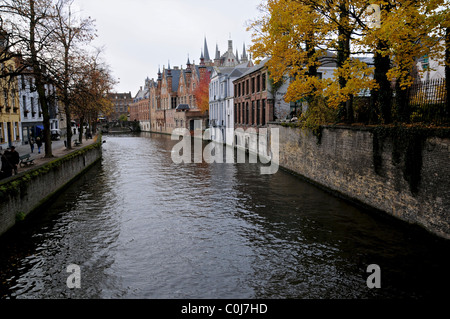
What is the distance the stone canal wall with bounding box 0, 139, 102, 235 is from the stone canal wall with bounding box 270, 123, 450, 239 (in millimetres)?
13005

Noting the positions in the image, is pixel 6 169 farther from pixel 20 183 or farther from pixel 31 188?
pixel 20 183

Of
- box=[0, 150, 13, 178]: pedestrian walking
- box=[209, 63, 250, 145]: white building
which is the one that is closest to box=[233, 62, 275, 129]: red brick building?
box=[209, 63, 250, 145]: white building

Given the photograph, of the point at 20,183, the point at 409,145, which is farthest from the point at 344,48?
the point at 20,183

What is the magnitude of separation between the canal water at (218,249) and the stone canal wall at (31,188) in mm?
502

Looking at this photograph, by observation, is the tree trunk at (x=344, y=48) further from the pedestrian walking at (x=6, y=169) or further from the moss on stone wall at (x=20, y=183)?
the pedestrian walking at (x=6, y=169)

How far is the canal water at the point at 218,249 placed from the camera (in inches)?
335

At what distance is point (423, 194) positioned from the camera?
11133 millimetres

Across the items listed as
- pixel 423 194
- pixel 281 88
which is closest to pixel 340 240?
pixel 423 194

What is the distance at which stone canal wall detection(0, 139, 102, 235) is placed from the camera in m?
11.9

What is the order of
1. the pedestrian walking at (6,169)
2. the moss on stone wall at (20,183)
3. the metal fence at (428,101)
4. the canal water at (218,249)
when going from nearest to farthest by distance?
the canal water at (218,249)
the metal fence at (428,101)
the moss on stone wall at (20,183)
the pedestrian walking at (6,169)

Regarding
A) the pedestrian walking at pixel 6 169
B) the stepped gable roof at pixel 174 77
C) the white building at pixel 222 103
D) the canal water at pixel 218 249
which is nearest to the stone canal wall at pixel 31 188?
the canal water at pixel 218 249

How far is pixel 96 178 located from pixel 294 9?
16.0 m

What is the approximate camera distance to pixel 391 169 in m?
12.9

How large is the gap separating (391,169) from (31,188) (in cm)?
1364
